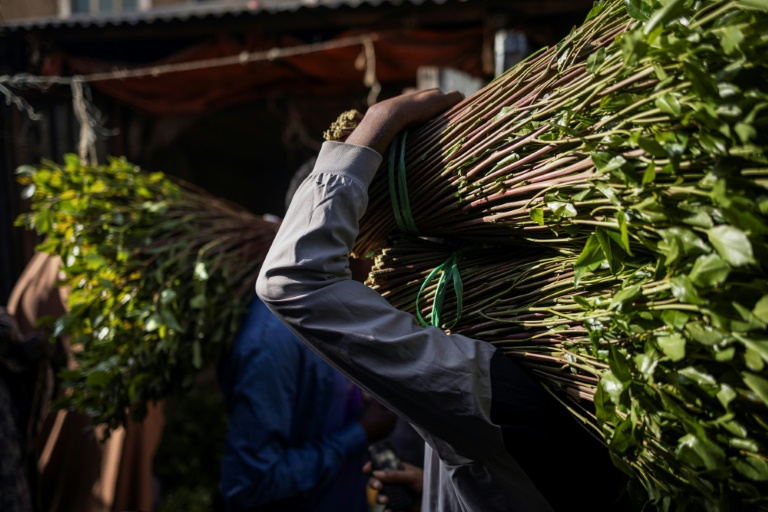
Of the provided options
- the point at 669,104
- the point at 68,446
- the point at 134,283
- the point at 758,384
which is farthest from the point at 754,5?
the point at 68,446

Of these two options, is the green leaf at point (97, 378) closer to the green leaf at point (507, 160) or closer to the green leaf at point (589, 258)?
the green leaf at point (507, 160)

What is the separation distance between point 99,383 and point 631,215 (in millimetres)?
1848

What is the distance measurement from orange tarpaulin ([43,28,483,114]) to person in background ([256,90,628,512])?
396 cm

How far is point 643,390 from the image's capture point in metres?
0.92

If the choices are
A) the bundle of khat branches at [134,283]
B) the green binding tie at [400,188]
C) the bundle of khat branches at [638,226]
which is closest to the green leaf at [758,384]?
the bundle of khat branches at [638,226]

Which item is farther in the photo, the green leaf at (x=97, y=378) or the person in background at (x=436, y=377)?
the green leaf at (x=97, y=378)

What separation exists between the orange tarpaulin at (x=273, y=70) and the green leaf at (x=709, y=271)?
4380 mm

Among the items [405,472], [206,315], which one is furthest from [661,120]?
[206,315]

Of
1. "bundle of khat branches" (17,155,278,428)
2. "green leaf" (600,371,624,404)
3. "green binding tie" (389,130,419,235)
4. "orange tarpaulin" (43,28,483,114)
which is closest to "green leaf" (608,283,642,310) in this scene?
"green leaf" (600,371,624,404)

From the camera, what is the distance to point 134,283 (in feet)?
6.93

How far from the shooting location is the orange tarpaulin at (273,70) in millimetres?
4945

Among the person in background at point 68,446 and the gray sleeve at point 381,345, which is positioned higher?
the gray sleeve at point 381,345

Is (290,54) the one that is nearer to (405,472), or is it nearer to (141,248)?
(141,248)

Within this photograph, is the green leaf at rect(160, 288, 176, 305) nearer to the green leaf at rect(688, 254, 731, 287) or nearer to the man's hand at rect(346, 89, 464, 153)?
the man's hand at rect(346, 89, 464, 153)
